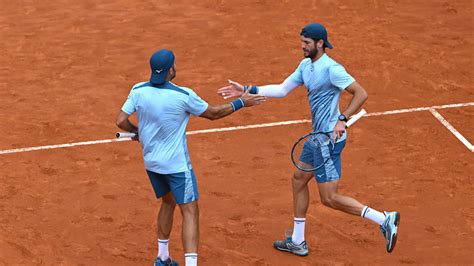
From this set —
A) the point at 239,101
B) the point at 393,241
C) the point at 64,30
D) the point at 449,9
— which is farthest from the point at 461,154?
the point at 64,30

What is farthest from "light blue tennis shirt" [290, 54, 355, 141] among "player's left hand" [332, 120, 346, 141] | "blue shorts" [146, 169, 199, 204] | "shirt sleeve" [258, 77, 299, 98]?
"blue shorts" [146, 169, 199, 204]

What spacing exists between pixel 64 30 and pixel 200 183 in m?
7.21

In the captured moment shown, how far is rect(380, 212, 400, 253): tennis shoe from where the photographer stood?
1042 cm

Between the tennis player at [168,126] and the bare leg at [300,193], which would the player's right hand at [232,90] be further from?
the bare leg at [300,193]

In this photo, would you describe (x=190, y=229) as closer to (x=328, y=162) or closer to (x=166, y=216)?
(x=166, y=216)

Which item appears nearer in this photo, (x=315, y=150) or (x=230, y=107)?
(x=230, y=107)

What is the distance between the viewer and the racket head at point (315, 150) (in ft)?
34.7

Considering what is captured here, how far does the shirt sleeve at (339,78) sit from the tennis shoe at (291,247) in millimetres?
1981

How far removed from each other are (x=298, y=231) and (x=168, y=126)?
224 cm

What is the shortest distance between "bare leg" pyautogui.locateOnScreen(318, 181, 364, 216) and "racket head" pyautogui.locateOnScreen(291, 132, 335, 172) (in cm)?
25

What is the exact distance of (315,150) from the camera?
419 inches

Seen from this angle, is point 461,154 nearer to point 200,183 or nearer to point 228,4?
point 200,183

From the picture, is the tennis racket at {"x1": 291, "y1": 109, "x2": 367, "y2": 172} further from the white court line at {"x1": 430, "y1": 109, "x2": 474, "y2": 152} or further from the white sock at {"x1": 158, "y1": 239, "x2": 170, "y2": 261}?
the white court line at {"x1": 430, "y1": 109, "x2": 474, "y2": 152}

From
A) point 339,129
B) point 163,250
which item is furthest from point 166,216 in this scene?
point 339,129
